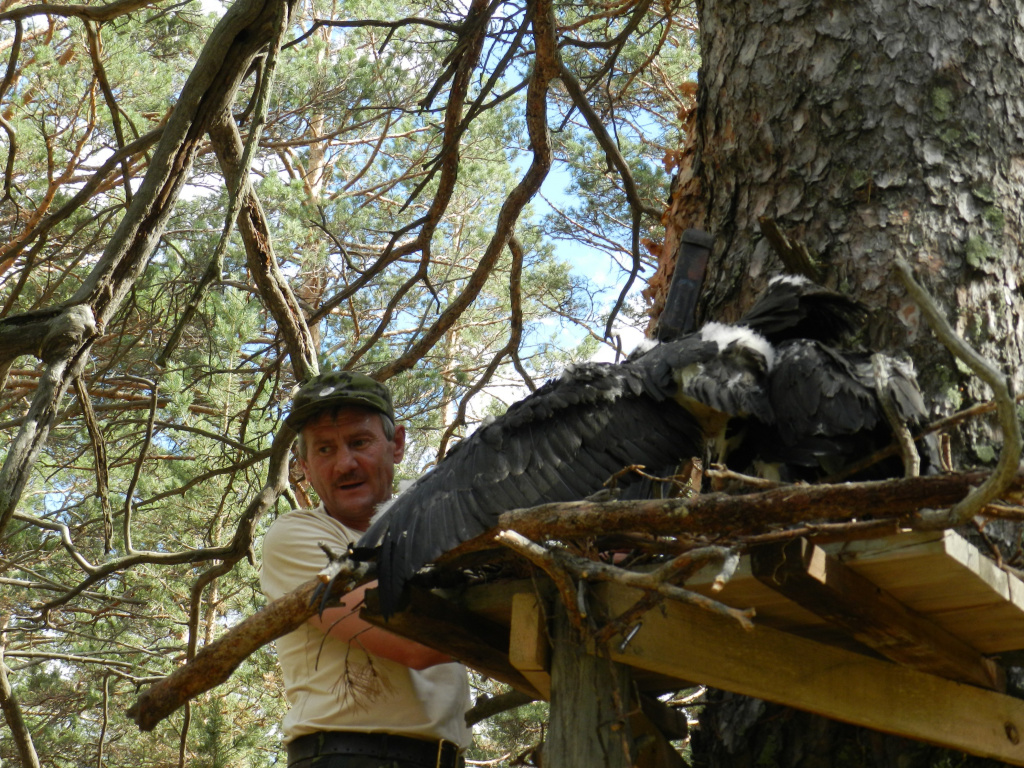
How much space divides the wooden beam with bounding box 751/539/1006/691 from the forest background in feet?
5.38

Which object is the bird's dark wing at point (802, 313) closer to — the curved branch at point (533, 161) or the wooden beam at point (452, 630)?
the wooden beam at point (452, 630)

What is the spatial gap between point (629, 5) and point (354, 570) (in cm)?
338

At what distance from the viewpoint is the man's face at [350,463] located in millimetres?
3057

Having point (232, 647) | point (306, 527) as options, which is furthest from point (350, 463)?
point (232, 647)

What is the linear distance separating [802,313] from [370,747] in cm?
148

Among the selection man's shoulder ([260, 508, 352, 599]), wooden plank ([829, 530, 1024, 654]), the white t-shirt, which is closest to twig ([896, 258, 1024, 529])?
wooden plank ([829, 530, 1024, 654])

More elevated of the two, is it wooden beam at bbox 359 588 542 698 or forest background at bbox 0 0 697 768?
forest background at bbox 0 0 697 768

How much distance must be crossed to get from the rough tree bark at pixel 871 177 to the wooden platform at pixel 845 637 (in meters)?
0.31

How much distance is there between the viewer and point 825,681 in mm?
2018

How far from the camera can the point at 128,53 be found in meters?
7.64

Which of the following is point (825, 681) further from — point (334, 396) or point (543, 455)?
point (334, 396)

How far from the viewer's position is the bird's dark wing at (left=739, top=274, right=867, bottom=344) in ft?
7.80

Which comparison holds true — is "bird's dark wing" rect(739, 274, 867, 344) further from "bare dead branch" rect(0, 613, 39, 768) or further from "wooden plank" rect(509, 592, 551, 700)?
"bare dead branch" rect(0, 613, 39, 768)

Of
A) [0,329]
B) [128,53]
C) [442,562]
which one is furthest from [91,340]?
[128,53]
